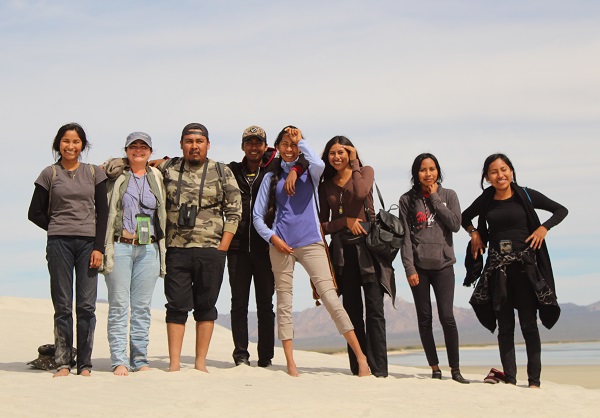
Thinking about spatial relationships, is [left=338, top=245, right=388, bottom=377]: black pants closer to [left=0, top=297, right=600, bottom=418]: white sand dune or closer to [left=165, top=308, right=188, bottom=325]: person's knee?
[left=0, top=297, right=600, bottom=418]: white sand dune

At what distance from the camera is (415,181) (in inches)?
320

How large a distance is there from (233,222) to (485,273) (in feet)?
8.22

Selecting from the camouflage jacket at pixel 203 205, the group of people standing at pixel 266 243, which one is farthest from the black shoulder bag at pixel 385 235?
the camouflage jacket at pixel 203 205

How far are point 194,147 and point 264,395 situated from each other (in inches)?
93.3

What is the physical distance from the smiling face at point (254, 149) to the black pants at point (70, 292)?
1.84m

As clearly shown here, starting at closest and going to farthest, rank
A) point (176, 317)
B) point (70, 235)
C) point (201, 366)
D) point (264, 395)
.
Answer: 1. point (264, 395)
2. point (70, 235)
3. point (176, 317)
4. point (201, 366)

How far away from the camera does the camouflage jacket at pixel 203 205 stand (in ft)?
24.5

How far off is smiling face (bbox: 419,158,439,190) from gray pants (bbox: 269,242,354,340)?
4.07 feet

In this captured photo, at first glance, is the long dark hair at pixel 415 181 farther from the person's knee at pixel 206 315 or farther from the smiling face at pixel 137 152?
the smiling face at pixel 137 152

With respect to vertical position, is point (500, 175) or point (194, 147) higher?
point (194, 147)

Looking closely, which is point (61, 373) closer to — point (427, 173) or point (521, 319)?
point (427, 173)

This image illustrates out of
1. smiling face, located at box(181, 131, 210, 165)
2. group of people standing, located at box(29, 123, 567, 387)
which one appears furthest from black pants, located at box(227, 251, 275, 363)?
smiling face, located at box(181, 131, 210, 165)

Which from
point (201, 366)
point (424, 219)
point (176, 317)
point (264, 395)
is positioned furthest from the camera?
point (424, 219)

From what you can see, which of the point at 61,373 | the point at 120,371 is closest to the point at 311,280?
the point at 120,371
